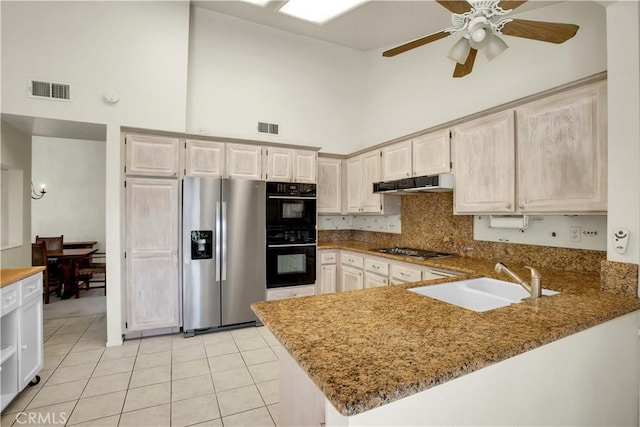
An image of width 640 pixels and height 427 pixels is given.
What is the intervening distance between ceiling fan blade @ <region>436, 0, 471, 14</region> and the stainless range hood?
1.51 meters

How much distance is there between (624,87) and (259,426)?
2.89 m

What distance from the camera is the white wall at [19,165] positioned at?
10.4 feet

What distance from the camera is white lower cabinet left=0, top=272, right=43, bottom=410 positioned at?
208 cm

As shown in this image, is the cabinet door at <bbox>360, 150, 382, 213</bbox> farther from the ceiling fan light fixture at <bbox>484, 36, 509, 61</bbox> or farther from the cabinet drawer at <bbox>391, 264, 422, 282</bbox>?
the ceiling fan light fixture at <bbox>484, 36, 509, 61</bbox>

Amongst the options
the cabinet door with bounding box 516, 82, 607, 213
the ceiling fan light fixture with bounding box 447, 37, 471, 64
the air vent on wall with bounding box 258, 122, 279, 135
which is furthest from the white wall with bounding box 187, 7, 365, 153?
the ceiling fan light fixture with bounding box 447, 37, 471, 64

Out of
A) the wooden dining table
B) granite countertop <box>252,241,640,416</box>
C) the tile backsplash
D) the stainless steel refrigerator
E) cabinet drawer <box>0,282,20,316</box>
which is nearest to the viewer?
granite countertop <box>252,241,640,416</box>

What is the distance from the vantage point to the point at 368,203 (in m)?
4.10

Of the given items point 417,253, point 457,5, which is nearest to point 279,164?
point 417,253

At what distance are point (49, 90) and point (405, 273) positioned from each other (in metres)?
3.91

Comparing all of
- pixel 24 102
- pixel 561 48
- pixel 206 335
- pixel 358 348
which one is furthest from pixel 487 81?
pixel 24 102

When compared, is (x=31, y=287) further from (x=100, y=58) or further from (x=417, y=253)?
(x=417, y=253)

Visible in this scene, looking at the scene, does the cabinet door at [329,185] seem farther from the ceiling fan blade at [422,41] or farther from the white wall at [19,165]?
the white wall at [19,165]

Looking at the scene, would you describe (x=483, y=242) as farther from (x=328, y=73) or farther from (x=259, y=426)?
(x=328, y=73)

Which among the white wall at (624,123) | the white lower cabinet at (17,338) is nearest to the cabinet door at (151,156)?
the white lower cabinet at (17,338)
